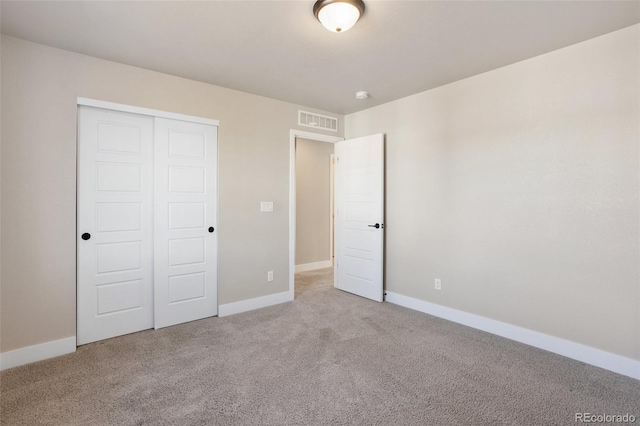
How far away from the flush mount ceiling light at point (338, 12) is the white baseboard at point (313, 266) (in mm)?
4497

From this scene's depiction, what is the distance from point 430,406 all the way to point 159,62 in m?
3.62

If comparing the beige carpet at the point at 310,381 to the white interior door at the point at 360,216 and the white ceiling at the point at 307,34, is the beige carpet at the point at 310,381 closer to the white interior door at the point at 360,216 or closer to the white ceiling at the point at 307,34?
the white interior door at the point at 360,216

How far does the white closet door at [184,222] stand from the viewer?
3.23m

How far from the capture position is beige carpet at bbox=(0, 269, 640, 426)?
1911 millimetres

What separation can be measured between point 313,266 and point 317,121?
9.73 feet

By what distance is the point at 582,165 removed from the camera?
8.40ft

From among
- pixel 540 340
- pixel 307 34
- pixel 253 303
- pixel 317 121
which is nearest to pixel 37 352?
pixel 253 303

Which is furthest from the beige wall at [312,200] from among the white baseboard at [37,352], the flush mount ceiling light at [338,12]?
the flush mount ceiling light at [338,12]

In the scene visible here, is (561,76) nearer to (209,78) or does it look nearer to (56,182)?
(209,78)

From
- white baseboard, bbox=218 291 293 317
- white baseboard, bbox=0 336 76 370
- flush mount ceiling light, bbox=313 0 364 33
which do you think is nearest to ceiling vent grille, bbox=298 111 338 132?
flush mount ceiling light, bbox=313 0 364 33

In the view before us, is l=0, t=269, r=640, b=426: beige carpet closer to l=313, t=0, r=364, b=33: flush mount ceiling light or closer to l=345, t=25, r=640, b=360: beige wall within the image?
l=345, t=25, r=640, b=360: beige wall

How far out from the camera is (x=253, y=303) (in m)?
3.84

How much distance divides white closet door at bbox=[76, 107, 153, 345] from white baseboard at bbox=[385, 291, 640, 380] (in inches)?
124

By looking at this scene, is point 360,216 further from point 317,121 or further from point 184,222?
point 184,222
